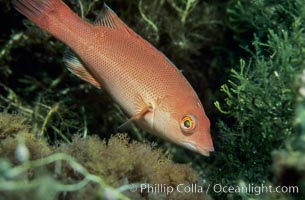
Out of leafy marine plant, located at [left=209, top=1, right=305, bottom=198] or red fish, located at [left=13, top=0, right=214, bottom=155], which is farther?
red fish, located at [left=13, top=0, right=214, bottom=155]

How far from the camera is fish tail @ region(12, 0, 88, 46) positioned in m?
3.67

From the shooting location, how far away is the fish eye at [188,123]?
137 inches

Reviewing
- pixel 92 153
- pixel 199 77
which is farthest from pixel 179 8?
pixel 92 153

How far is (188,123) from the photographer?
349 cm

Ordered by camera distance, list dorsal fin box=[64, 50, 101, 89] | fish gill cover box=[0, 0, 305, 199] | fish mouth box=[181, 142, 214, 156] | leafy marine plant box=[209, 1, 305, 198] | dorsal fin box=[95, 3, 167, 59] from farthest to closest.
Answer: dorsal fin box=[64, 50, 101, 89] < dorsal fin box=[95, 3, 167, 59] < fish mouth box=[181, 142, 214, 156] < leafy marine plant box=[209, 1, 305, 198] < fish gill cover box=[0, 0, 305, 199]

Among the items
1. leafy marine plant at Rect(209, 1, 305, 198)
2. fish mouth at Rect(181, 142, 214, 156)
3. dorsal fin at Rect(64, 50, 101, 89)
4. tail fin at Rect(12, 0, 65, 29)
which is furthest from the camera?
dorsal fin at Rect(64, 50, 101, 89)

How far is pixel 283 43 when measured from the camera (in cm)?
348

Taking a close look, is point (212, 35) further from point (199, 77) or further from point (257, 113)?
point (257, 113)

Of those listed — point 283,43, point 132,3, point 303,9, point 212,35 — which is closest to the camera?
point 283,43

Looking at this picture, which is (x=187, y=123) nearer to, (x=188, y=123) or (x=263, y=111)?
(x=188, y=123)

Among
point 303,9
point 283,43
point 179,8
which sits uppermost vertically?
point 303,9

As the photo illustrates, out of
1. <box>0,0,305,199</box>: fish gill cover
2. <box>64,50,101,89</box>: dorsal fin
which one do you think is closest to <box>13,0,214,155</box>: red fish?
<box>64,50,101,89</box>: dorsal fin

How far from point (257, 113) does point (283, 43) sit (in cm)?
65

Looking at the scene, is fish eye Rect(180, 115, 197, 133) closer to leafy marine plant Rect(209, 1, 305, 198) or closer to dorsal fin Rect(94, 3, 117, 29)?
leafy marine plant Rect(209, 1, 305, 198)
